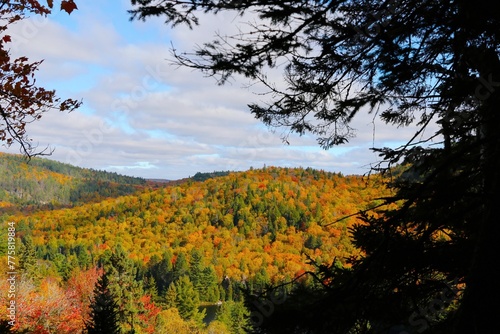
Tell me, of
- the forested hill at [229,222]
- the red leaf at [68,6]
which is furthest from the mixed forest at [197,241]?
the red leaf at [68,6]

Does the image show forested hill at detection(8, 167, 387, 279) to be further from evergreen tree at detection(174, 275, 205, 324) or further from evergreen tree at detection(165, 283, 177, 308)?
evergreen tree at detection(165, 283, 177, 308)

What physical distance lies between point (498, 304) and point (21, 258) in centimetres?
4221

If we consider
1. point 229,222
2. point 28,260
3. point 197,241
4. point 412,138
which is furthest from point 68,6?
point 229,222

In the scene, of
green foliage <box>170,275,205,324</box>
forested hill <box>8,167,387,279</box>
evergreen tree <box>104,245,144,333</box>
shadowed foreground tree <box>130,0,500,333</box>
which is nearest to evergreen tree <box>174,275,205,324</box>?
green foliage <box>170,275,205,324</box>

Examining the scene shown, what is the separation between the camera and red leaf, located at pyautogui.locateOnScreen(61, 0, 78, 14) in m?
3.47

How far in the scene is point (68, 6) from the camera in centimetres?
349

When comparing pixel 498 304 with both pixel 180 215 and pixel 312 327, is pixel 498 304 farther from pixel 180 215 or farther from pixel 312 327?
pixel 180 215

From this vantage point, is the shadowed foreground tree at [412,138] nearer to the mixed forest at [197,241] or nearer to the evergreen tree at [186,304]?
the mixed forest at [197,241]

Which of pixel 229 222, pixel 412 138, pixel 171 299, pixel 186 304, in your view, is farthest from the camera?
pixel 229 222

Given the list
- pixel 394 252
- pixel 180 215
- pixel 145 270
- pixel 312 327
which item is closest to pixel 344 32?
pixel 394 252

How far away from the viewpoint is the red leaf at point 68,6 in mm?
3469

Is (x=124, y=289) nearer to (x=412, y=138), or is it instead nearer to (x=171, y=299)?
(x=171, y=299)

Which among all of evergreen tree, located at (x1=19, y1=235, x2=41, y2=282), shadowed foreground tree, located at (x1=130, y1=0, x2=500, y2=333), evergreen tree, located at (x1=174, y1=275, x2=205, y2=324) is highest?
shadowed foreground tree, located at (x1=130, y1=0, x2=500, y2=333)

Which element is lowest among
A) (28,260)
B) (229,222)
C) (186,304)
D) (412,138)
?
(186,304)
